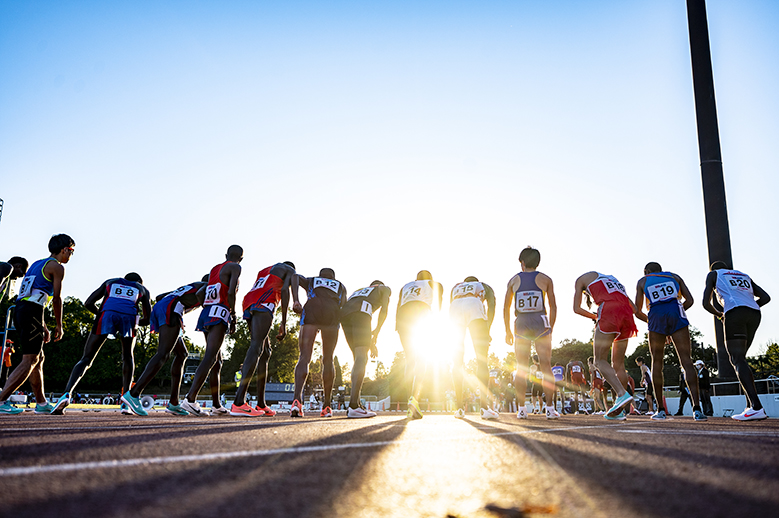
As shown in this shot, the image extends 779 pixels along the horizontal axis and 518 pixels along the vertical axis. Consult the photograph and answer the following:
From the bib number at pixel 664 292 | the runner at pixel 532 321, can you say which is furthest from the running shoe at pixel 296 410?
the bib number at pixel 664 292

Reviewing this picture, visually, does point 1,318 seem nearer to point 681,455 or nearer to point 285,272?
point 285,272

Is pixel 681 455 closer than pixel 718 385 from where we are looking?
Yes

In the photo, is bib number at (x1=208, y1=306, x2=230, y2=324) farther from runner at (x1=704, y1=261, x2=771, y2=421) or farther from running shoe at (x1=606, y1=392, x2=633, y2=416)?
runner at (x1=704, y1=261, x2=771, y2=421)

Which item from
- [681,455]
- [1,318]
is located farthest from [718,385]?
[1,318]

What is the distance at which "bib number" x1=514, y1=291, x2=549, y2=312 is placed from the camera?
7.88 meters

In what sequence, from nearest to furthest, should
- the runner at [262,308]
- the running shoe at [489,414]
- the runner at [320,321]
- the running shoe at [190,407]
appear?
the running shoe at [489,414] → the running shoe at [190,407] → the runner at [262,308] → the runner at [320,321]

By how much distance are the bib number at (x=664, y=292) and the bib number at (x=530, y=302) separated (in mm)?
1743

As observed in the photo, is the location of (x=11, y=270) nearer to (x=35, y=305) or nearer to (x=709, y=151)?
(x=35, y=305)

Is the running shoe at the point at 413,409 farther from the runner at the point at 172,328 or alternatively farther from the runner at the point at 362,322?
the runner at the point at 172,328

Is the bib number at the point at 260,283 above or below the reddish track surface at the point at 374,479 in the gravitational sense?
above

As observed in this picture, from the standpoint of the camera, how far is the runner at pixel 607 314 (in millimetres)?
8180

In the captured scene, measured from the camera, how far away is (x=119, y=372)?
194 ft

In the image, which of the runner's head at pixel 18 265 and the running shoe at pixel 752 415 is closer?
the running shoe at pixel 752 415

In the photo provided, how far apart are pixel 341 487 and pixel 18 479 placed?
92 cm
